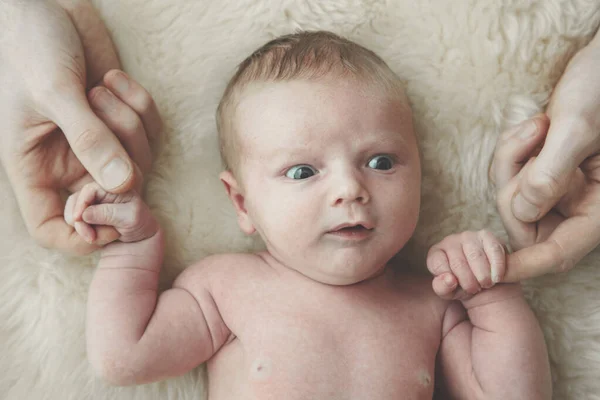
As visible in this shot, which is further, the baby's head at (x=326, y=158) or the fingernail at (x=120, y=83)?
the fingernail at (x=120, y=83)

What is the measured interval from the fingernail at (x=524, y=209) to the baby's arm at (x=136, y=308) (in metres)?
0.57

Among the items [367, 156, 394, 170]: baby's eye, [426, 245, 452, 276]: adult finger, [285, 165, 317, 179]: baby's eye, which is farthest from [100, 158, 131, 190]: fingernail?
[426, 245, 452, 276]: adult finger

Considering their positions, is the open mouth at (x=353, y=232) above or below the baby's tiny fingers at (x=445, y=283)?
above

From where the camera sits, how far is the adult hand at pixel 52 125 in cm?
120

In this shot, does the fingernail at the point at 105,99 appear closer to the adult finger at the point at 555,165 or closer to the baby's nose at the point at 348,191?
the baby's nose at the point at 348,191

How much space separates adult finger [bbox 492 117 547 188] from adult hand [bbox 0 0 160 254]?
2.20ft

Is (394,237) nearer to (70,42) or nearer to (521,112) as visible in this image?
(521,112)

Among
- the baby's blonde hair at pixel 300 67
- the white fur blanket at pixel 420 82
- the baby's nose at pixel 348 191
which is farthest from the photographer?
the white fur blanket at pixel 420 82

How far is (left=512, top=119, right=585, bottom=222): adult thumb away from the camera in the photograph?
1.19m

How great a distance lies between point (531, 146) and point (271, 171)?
48cm

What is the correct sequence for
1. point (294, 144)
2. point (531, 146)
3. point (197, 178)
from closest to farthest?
point (294, 144) < point (531, 146) < point (197, 178)

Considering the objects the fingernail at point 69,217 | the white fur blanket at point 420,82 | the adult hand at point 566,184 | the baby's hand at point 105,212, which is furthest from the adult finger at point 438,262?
the fingernail at point 69,217

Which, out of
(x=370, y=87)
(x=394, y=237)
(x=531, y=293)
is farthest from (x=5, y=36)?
(x=531, y=293)

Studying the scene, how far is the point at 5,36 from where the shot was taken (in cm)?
124
